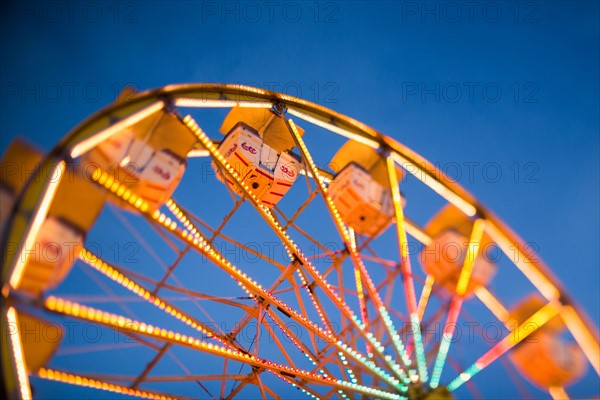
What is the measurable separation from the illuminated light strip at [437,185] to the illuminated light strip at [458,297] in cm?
31

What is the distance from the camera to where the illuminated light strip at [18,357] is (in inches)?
170

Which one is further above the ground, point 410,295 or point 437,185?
point 437,185

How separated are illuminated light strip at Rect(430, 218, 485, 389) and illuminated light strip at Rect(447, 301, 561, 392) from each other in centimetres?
34

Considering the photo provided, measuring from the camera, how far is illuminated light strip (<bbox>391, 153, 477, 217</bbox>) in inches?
344

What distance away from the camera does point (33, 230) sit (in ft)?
14.5

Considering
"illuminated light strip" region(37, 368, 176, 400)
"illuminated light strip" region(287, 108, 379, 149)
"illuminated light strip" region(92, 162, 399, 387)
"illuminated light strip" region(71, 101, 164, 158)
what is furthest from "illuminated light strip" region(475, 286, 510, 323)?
"illuminated light strip" region(71, 101, 164, 158)

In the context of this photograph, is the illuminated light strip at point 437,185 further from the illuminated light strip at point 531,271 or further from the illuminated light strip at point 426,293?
the illuminated light strip at point 426,293

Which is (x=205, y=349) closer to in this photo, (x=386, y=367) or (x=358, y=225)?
(x=386, y=367)

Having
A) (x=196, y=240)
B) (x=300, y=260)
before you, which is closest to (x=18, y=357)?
(x=196, y=240)

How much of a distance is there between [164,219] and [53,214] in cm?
117

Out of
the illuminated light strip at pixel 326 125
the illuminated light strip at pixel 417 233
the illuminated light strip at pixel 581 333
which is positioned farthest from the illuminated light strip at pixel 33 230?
the illuminated light strip at pixel 581 333

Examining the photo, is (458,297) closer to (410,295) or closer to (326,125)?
(410,295)

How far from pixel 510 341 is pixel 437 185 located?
309 centimetres

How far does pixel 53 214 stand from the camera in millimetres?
4777
